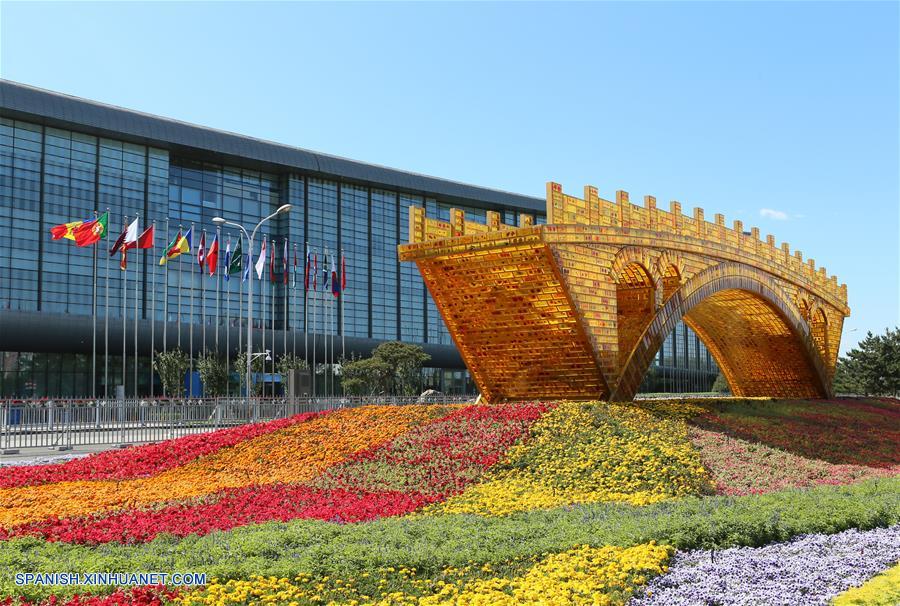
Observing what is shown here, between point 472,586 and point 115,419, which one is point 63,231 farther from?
point 472,586

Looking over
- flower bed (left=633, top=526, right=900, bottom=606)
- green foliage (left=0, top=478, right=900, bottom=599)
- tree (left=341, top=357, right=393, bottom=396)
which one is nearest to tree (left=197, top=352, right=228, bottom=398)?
tree (left=341, top=357, right=393, bottom=396)

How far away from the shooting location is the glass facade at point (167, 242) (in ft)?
165

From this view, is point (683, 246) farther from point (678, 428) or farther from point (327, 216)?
point (327, 216)

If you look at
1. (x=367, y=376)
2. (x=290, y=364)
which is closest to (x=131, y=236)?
(x=290, y=364)

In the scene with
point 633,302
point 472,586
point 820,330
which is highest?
point 633,302

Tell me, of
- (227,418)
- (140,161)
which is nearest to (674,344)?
(140,161)

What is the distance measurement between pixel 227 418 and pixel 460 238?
13176mm

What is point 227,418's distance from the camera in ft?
92.0

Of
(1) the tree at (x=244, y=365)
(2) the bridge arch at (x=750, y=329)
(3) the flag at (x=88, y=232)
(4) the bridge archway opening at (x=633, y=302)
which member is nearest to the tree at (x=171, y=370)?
(1) the tree at (x=244, y=365)

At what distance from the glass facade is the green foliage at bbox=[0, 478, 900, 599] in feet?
106

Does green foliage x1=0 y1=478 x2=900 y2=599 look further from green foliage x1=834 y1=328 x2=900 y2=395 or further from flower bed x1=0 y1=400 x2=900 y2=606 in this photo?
green foliage x1=834 y1=328 x2=900 y2=395

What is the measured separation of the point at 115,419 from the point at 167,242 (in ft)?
91.0

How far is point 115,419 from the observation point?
80.5 ft

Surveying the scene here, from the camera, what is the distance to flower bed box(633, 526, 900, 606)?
6.46 metres
